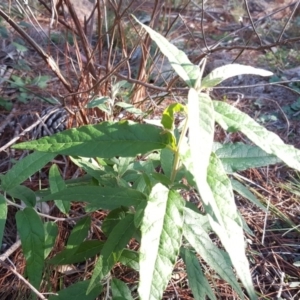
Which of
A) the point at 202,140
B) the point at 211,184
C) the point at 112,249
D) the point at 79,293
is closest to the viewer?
the point at 202,140

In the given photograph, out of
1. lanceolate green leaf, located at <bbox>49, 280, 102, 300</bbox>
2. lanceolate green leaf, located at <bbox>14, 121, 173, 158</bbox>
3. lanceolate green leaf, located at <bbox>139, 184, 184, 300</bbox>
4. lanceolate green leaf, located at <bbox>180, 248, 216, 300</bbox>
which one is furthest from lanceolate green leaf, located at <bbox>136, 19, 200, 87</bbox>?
lanceolate green leaf, located at <bbox>49, 280, 102, 300</bbox>

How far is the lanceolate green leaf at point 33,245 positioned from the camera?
42.4 inches

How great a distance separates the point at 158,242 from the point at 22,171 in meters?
0.50

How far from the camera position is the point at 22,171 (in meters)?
1.17

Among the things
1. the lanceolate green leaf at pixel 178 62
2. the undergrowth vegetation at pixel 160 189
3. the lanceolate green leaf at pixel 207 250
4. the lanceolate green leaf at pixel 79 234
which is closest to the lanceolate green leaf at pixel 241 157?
the undergrowth vegetation at pixel 160 189

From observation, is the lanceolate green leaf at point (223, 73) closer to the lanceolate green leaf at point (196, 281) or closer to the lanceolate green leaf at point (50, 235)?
the lanceolate green leaf at point (196, 281)

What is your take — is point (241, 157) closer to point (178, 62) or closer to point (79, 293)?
point (178, 62)

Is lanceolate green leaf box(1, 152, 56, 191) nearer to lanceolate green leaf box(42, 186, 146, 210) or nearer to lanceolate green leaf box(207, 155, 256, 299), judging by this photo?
lanceolate green leaf box(42, 186, 146, 210)

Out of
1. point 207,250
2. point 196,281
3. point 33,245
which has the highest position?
point 33,245

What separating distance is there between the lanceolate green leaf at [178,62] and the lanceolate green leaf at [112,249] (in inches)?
15.1

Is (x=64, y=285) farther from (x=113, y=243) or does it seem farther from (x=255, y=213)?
(x=255, y=213)

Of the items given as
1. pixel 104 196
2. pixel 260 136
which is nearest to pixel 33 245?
pixel 104 196

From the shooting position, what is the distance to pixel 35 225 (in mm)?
1095

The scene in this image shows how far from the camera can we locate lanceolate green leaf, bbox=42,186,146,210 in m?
1.02
